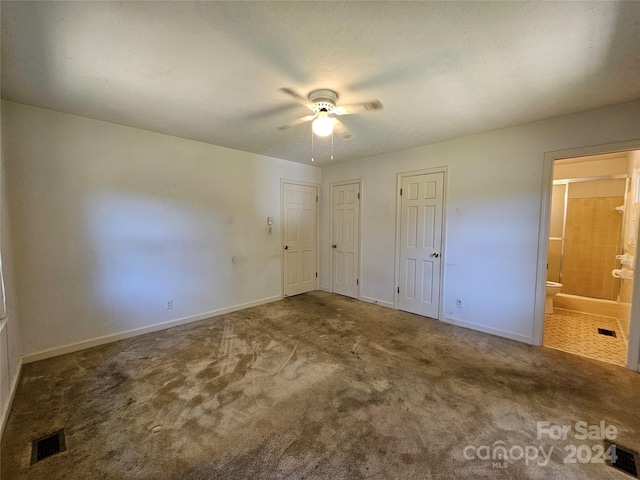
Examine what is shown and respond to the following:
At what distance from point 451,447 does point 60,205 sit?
13.0ft

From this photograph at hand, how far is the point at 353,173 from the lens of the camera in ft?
15.5

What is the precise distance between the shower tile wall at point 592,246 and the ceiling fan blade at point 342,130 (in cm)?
455

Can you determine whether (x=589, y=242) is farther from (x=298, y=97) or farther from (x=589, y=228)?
(x=298, y=97)

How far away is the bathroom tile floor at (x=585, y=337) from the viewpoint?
112 inches

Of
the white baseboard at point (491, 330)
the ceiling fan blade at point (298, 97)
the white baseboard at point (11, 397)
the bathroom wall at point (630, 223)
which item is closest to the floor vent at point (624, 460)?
the white baseboard at point (491, 330)

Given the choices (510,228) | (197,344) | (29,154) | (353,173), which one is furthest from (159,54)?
(510,228)

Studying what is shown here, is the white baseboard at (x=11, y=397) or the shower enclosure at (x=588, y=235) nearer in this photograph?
the white baseboard at (x=11, y=397)

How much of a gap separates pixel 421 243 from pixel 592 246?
3.39 metres

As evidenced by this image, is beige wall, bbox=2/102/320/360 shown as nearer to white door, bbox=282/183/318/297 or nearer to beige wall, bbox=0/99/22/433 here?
beige wall, bbox=0/99/22/433

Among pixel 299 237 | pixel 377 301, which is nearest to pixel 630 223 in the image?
pixel 377 301

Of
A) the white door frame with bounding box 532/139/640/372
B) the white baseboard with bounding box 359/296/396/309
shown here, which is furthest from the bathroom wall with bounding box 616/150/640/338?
the white baseboard with bounding box 359/296/396/309

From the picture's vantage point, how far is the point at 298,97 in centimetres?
233

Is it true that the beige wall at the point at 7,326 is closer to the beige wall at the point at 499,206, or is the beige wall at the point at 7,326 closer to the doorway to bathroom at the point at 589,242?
the beige wall at the point at 499,206

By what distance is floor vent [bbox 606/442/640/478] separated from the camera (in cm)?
151
